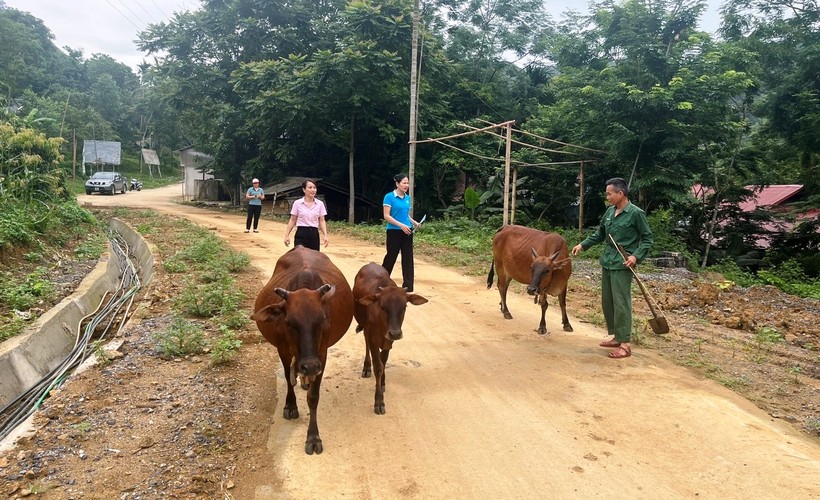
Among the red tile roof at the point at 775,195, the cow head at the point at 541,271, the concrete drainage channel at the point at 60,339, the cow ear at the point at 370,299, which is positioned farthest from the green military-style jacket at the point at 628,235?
the red tile roof at the point at 775,195

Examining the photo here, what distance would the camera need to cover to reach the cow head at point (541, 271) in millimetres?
6520

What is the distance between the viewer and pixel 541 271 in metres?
6.54

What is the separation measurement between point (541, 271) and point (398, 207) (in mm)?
2097

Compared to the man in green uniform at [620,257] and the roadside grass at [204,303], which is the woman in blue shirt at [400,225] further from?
the man in green uniform at [620,257]

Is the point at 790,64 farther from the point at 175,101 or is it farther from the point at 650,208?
the point at 175,101

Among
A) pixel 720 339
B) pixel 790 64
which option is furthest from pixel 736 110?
pixel 720 339

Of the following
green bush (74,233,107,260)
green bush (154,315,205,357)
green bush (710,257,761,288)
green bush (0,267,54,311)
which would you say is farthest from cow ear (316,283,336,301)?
green bush (710,257,761,288)

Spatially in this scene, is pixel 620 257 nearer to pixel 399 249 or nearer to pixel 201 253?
pixel 399 249

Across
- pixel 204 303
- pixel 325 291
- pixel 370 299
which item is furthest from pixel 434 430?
pixel 204 303

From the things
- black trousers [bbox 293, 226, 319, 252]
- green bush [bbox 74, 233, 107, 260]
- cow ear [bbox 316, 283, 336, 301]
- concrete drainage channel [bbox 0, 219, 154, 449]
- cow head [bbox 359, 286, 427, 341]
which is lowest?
concrete drainage channel [bbox 0, 219, 154, 449]

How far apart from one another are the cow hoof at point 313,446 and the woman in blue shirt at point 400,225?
3563mm

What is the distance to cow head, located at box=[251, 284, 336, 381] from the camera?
359 centimetres

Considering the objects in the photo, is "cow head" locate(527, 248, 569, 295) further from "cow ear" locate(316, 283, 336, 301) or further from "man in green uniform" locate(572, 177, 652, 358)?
"cow ear" locate(316, 283, 336, 301)

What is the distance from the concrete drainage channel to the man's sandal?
5.64 meters
